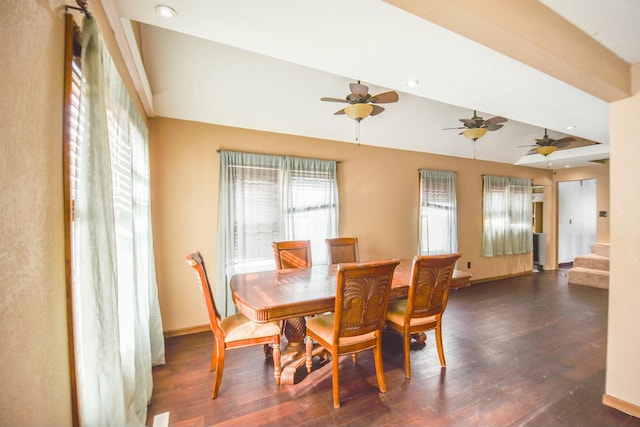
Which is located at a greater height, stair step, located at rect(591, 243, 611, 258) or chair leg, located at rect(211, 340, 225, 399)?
stair step, located at rect(591, 243, 611, 258)

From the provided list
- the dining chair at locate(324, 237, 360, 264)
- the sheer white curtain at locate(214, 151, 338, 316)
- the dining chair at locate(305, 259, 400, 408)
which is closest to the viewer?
the dining chair at locate(305, 259, 400, 408)

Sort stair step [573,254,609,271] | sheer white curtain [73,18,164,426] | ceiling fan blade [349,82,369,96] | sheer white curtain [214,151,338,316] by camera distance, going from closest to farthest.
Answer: sheer white curtain [73,18,164,426] < ceiling fan blade [349,82,369,96] < sheer white curtain [214,151,338,316] < stair step [573,254,609,271]

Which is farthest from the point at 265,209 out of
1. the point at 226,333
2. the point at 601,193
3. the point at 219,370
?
the point at 601,193

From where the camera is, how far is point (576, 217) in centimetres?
672

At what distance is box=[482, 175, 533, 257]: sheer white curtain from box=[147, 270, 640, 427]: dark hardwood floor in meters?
2.37

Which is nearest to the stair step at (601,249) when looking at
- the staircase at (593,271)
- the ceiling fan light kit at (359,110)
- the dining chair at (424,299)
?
the staircase at (593,271)

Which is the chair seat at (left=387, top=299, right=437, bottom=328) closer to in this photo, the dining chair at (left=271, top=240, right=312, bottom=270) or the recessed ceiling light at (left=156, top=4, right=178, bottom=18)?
the dining chair at (left=271, top=240, right=312, bottom=270)

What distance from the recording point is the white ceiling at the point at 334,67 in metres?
1.50

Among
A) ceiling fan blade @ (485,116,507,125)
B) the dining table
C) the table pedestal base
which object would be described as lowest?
the table pedestal base

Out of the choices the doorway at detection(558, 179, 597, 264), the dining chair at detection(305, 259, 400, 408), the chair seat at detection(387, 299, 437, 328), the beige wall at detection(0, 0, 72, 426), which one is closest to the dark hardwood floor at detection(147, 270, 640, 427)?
the dining chair at detection(305, 259, 400, 408)

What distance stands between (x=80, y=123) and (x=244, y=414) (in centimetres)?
194

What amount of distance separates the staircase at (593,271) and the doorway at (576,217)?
4.56 ft

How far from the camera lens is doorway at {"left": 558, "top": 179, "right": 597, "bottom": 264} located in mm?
6594

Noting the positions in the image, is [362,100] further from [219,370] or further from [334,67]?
[219,370]
